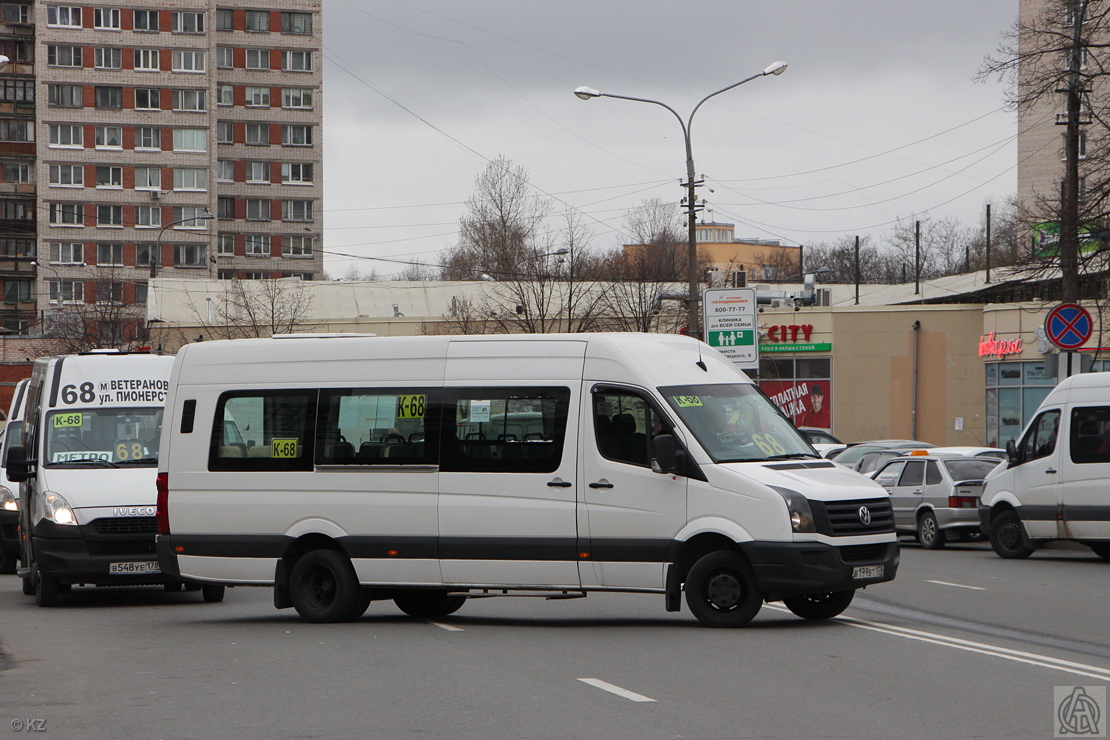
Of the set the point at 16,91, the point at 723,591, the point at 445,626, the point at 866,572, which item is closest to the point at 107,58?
the point at 16,91

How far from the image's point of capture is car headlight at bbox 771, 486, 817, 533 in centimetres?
1149

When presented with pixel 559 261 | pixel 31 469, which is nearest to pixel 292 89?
pixel 559 261

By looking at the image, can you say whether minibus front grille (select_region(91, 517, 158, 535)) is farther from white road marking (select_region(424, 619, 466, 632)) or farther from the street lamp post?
the street lamp post

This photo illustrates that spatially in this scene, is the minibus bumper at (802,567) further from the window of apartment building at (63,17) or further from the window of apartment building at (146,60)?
the window of apartment building at (63,17)

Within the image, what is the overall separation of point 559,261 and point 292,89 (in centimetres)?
5073

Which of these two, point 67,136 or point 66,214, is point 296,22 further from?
point 66,214

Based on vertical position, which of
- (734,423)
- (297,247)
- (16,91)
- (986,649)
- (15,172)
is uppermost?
(16,91)

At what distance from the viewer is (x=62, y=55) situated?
9419 cm

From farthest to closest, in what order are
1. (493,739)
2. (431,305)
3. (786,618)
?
(431,305), (786,618), (493,739)

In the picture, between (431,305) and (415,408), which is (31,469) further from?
(431,305)

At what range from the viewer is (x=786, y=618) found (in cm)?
1293

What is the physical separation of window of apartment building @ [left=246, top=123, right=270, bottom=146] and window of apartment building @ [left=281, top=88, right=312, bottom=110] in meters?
2.04

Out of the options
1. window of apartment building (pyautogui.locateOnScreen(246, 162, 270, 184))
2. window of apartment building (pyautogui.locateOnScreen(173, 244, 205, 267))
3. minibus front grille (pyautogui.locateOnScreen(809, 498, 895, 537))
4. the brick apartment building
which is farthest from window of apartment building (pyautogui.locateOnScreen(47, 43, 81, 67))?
minibus front grille (pyautogui.locateOnScreen(809, 498, 895, 537))

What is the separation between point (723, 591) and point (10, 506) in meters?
11.9
